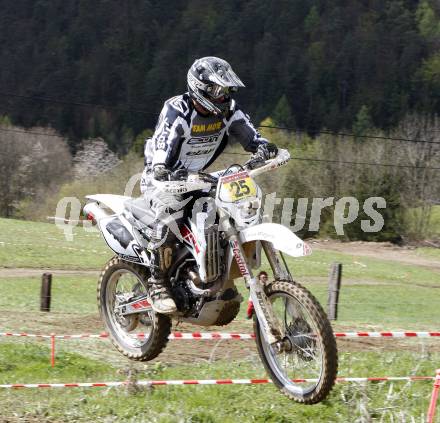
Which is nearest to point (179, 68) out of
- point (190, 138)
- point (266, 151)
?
point (190, 138)

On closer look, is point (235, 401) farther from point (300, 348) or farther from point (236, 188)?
point (236, 188)

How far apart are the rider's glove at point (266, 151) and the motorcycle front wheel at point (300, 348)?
1316 millimetres

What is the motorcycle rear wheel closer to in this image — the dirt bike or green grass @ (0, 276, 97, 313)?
the dirt bike

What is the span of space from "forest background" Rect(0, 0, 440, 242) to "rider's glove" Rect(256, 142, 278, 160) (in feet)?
201

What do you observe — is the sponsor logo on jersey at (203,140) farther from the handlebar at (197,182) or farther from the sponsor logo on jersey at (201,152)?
the handlebar at (197,182)

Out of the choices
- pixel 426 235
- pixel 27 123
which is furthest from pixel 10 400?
pixel 27 123

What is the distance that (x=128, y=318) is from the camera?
8.33 m

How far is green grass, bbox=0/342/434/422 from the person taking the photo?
239 inches

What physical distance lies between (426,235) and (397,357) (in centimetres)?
4368

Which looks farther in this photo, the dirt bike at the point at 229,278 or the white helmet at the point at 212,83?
the white helmet at the point at 212,83

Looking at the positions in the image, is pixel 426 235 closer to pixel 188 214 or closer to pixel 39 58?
pixel 188 214

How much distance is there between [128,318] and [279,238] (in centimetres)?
261

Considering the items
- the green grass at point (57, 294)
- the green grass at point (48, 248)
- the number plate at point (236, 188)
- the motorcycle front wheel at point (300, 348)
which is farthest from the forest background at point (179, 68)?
the motorcycle front wheel at point (300, 348)

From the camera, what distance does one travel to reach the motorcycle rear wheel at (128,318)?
7.90 metres
